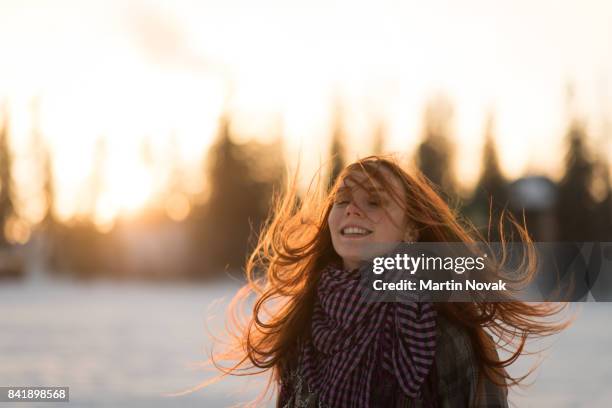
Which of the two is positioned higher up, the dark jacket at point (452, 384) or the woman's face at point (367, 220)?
the woman's face at point (367, 220)

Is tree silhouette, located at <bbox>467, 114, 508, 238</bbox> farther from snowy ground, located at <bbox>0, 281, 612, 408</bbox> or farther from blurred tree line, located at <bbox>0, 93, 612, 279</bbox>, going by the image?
snowy ground, located at <bbox>0, 281, 612, 408</bbox>

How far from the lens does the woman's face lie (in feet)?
8.42

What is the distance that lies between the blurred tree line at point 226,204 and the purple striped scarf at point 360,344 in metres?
32.6

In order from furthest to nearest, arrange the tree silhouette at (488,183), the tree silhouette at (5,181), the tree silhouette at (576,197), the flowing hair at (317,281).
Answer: the tree silhouette at (5,181) < the tree silhouette at (488,183) < the tree silhouette at (576,197) < the flowing hair at (317,281)

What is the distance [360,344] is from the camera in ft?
7.95

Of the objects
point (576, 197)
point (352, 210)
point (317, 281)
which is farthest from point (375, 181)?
point (576, 197)

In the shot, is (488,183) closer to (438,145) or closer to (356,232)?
(438,145)

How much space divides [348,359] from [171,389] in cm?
403

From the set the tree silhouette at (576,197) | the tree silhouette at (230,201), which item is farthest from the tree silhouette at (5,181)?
the tree silhouette at (576,197)

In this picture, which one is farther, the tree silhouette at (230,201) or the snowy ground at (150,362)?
the tree silhouette at (230,201)

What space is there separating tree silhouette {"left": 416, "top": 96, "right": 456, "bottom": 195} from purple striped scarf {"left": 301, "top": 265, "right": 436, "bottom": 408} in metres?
34.1

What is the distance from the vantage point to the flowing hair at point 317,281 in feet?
8.07

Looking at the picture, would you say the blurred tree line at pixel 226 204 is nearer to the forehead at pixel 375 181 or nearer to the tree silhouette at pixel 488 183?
the tree silhouette at pixel 488 183

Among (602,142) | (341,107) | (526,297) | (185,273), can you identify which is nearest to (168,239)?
(185,273)
